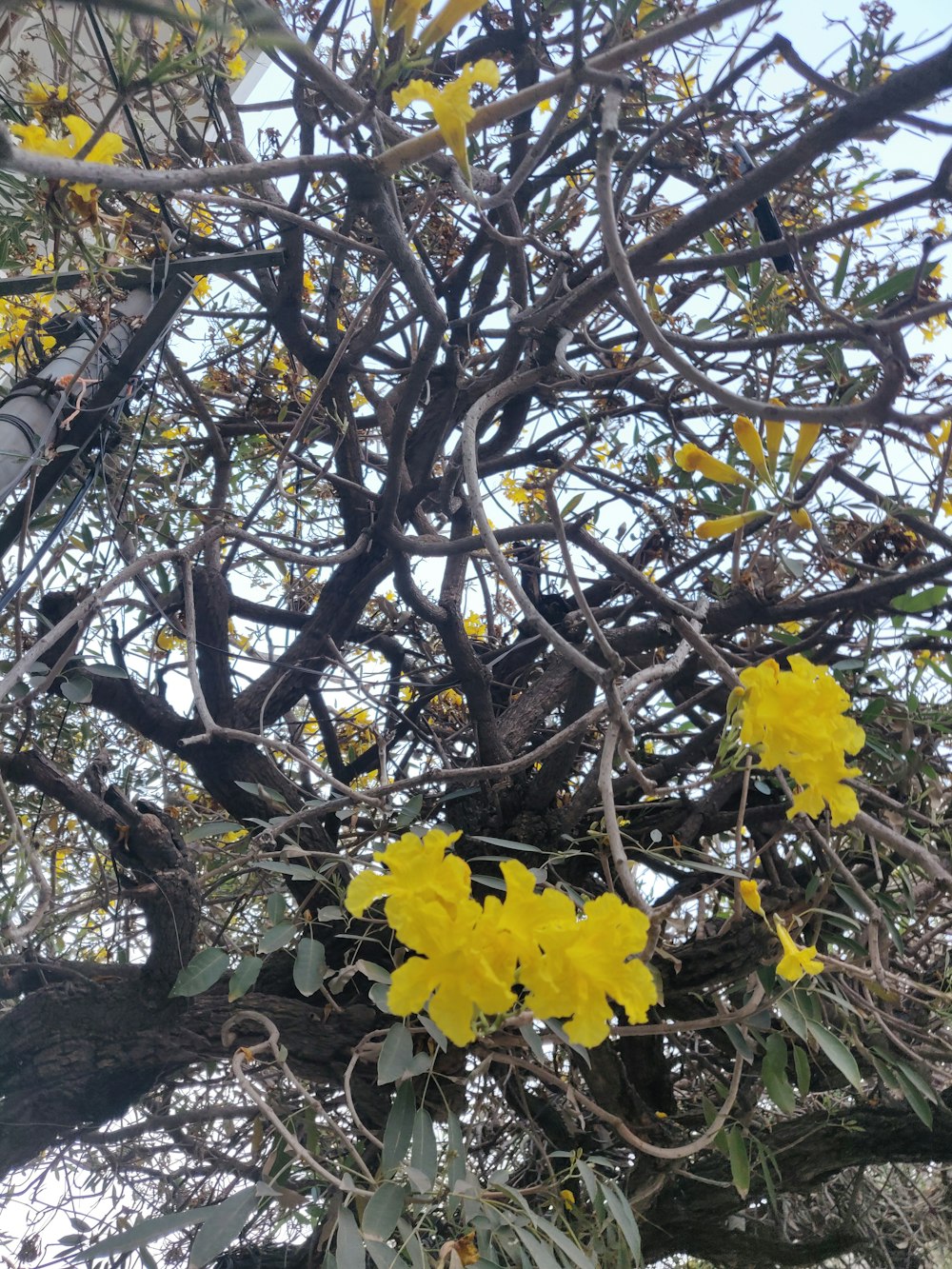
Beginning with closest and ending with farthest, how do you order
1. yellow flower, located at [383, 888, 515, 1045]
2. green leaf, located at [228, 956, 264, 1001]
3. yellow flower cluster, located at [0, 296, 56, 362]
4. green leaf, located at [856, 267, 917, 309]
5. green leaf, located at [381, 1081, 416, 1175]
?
yellow flower, located at [383, 888, 515, 1045]
green leaf, located at [381, 1081, 416, 1175]
green leaf, located at [228, 956, 264, 1001]
green leaf, located at [856, 267, 917, 309]
yellow flower cluster, located at [0, 296, 56, 362]

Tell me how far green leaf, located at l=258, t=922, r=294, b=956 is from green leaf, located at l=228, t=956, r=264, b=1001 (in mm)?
24

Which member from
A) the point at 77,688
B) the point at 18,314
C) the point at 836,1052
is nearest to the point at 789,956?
the point at 836,1052

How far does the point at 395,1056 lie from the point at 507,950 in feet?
1.54

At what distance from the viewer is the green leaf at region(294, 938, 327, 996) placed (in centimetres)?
116

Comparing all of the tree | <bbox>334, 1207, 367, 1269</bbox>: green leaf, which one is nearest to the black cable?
the tree

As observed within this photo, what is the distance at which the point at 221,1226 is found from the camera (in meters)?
0.86

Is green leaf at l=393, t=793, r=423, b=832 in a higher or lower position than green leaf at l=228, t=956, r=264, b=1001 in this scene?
higher

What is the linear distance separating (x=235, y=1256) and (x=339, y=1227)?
0.80m

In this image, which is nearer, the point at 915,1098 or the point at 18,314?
the point at 915,1098

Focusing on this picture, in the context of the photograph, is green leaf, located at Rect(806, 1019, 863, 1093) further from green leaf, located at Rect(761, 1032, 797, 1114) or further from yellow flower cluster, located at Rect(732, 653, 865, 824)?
yellow flower cluster, located at Rect(732, 653, 865, 824)

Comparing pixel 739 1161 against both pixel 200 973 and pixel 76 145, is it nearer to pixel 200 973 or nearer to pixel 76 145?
pixel 200 973

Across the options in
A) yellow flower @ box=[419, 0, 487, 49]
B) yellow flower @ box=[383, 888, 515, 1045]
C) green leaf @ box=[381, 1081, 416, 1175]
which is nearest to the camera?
yellow flower @ box=[383, 888, 515, 1045]

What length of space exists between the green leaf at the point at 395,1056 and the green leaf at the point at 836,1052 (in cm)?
51

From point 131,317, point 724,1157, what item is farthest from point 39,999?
point 724,1157
